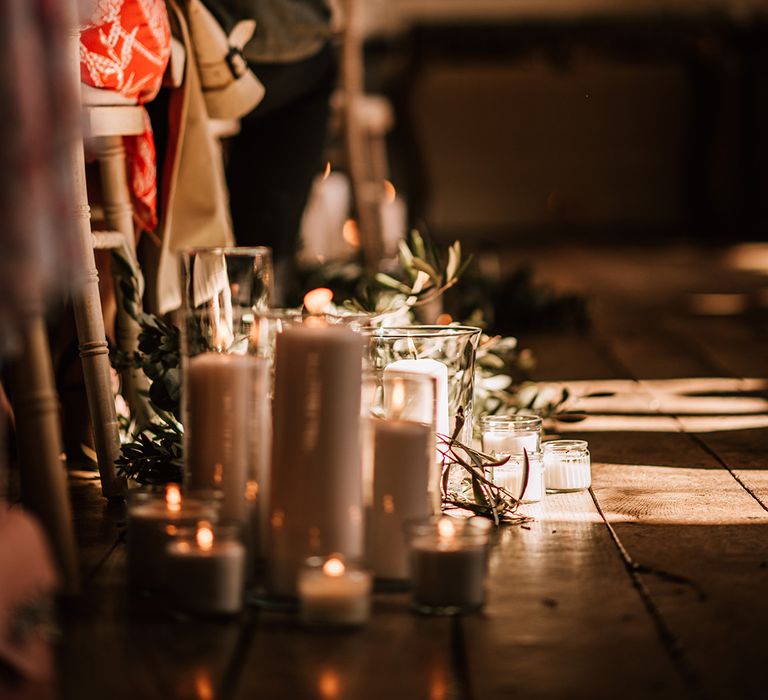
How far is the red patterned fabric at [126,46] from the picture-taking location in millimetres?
1386

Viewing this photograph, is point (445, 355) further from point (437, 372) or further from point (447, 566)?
point (447, 566)

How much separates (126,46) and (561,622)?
33.3 inches

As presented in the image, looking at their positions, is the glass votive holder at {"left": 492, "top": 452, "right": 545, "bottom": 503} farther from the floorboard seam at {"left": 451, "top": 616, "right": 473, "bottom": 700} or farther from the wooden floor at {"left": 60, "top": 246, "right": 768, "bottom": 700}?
the floorboard seam at {"left": 451, "top": 616, "right": 473, "bottom": 700}

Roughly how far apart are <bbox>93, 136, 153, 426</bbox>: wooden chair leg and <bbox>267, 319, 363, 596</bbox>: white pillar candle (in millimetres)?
567

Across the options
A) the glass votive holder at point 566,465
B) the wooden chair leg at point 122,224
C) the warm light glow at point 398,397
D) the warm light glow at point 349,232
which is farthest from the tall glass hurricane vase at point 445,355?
the warm light glow at point 349,232

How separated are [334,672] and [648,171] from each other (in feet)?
27.5

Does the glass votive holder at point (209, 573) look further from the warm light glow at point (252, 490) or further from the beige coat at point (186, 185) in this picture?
the beige coat at point (186, 185)

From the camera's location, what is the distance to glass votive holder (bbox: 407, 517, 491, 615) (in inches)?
37.8

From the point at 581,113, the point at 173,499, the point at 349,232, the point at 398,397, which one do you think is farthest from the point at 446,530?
the point at 581,113

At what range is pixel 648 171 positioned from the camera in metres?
8.83

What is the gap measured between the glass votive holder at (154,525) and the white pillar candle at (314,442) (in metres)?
0.07

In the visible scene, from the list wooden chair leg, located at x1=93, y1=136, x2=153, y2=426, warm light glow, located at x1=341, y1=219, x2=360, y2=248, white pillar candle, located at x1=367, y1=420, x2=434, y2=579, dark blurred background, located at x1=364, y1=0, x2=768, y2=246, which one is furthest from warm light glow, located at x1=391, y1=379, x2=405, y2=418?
dark blurred background, located at x1=364, y1=0, x2=768, y2=246

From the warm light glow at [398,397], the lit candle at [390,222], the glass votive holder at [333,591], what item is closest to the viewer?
the glass votive holder at [333,591]

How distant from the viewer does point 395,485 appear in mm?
1017
